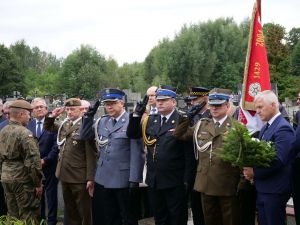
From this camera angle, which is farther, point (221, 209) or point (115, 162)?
point (115, 162)

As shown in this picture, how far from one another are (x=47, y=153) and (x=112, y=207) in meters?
1.77

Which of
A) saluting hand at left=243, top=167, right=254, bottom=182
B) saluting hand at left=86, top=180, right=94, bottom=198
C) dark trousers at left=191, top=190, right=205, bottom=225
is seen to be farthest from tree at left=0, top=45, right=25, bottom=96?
saluting hand at left=243, top=167, right=254, bottom=182

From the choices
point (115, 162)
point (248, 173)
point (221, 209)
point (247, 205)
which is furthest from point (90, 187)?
point (248, 173)

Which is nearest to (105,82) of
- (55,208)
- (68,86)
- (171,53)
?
(68,86)

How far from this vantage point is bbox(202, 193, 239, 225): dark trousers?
16.5ft

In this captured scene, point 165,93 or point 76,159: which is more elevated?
point 165,93

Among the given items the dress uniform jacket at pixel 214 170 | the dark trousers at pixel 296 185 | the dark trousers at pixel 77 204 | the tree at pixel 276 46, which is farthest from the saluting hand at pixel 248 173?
the tree at pixel 276 46

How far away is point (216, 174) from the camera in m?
5.05

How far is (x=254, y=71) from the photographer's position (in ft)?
19.0

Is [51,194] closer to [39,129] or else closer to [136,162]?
[39,129]

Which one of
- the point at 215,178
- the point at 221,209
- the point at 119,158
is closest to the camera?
the point at 215,178

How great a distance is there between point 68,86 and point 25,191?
60511 mm

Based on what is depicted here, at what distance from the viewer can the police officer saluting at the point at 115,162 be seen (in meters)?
5.81

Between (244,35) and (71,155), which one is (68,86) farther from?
(71,155)
